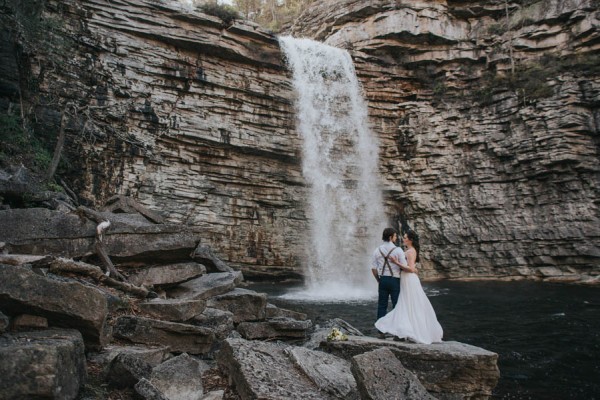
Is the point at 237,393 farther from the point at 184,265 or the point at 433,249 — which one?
the point at 433,249

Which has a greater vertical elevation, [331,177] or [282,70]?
[282,70]

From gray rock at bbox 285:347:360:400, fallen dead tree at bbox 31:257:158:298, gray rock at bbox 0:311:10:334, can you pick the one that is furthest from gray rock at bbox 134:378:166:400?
fallen dead tree at bbox 31:257:158:298

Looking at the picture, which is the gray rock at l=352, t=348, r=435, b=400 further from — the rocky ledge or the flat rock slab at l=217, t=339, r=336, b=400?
the flat rock slab at l=217, t=339, r=336, b=400

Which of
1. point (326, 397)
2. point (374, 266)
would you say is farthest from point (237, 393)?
point (374, 266)

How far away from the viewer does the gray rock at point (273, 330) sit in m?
6.11

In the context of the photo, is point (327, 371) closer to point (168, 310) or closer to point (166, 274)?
point (168, 310)

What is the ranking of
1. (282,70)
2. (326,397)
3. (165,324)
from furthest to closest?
(282,70) → (165,324) → (326,397)

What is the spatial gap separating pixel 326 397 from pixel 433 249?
1993 cm

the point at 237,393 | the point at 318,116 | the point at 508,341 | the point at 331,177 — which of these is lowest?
the point at 508,341

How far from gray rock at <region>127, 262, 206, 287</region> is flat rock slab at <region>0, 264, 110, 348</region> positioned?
2.69 meters

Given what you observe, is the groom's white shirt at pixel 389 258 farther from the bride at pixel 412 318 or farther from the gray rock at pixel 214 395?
the gray rock at pixel 214 395

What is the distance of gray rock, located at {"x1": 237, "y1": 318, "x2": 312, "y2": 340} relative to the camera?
6.11 meters

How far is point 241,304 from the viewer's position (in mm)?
6859

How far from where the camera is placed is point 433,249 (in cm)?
2223
